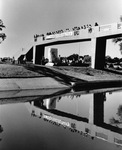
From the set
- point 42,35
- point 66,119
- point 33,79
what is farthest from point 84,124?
point 42,35

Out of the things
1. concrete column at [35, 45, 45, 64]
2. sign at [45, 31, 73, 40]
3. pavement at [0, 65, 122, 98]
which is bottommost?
pavement at [0, 65, 122, 98]

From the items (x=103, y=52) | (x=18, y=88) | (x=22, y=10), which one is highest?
(x=22, y=10)

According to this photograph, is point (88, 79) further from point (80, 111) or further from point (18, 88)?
point (80, 111)

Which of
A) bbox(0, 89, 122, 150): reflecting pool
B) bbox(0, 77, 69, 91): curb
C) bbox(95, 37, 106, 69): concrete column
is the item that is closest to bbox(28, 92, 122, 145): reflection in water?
bbox(0, 89, 122, 150): reflecting pool

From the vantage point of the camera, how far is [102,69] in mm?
39594

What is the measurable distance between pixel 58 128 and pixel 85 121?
175cm

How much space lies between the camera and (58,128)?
31.0 feet

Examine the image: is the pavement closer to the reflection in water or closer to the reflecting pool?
the reflection in water

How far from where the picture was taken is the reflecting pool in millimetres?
7398

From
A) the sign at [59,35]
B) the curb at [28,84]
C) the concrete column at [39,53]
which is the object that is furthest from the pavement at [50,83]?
the concrete column at [39,53]

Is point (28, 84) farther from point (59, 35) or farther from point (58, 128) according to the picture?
point (59, 35)

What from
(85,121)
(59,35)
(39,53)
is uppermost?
(59,35)

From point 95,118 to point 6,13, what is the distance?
10748 mm

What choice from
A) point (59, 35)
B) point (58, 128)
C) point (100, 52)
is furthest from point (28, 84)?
point (59, 35)
